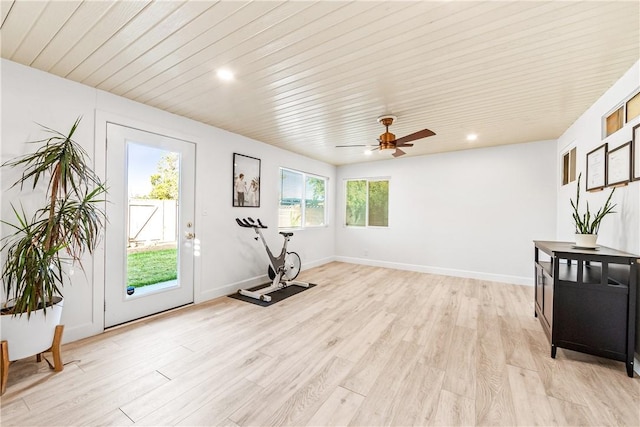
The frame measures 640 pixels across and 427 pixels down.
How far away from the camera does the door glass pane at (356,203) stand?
638 centimetres

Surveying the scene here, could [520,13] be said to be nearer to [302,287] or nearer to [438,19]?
[438,19]

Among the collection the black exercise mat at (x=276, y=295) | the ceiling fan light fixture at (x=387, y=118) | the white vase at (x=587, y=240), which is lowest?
the black exercise mat at (x=276, y=295)

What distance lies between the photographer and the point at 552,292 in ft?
7.64

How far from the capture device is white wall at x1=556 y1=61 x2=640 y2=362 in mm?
2148

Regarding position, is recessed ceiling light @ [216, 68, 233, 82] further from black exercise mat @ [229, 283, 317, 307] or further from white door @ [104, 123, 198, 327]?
black exercise mat @ [229, 283, 317, 307]

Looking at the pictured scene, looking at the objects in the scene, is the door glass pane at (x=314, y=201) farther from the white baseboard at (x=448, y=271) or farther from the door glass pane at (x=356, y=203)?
the white baseboard at (x=448, y=271)

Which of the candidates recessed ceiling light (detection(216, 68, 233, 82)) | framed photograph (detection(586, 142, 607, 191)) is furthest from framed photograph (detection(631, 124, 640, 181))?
recessed ceiling light (detection(216, 68, 233, 82))

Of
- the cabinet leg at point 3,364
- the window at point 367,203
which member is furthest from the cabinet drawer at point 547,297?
the cabinet leg at point 3,364

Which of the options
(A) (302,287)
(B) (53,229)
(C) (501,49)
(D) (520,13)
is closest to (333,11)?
(D) (520,13)

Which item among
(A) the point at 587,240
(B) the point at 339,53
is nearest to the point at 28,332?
(B) the point at 339,53

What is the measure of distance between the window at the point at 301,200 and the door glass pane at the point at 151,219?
210 centimetres

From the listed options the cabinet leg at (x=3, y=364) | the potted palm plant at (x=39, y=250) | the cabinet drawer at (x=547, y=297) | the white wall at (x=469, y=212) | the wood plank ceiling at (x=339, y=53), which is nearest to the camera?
the wood plank ceiling at (x=339, y=53)

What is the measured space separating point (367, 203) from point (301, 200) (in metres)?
1.65

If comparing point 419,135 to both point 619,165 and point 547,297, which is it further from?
point 547,297
